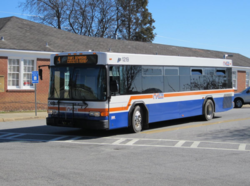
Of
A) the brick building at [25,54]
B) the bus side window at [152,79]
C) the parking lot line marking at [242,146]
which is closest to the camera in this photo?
the parking lot line marking at [242,146]

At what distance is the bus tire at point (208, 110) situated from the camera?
17.0 m

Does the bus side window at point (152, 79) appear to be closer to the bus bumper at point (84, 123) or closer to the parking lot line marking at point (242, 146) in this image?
the bus bumper at point (84, 123)

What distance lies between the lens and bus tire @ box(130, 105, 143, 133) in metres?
12.9

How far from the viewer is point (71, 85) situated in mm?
12055

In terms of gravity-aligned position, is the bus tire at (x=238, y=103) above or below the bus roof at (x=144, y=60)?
below

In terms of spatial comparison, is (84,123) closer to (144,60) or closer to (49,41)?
(144,60)

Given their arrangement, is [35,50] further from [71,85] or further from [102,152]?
[102,152]

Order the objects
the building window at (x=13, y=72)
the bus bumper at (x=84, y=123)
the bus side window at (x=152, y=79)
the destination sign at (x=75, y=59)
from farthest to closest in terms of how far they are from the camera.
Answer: the building window at (x=13, y=72) → the bus side window at (x=152, y=79) → the destination sign at (x=75, y=59) → the bus bumper at (x=84, y=123)

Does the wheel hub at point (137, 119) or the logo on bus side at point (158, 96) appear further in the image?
the logo on bus side at point (158, 96)

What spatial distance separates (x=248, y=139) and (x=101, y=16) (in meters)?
48.9

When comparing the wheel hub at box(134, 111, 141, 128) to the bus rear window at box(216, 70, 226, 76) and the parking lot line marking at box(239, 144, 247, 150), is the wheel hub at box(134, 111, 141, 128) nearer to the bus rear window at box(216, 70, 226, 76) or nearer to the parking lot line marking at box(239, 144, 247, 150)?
the parking lot line marking at box(239, 144, 247, 150)

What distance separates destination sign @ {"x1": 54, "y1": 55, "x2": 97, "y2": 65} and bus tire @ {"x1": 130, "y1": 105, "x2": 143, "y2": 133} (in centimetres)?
250

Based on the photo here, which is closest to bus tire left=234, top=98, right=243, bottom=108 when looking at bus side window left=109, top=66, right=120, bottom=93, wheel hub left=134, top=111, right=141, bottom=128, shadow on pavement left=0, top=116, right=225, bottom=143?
shadow on pavement left=0, top=116, right=225, bottom=143

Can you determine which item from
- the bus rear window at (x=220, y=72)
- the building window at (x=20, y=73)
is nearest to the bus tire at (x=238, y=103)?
the bus rear window at (x=220, y=72)
